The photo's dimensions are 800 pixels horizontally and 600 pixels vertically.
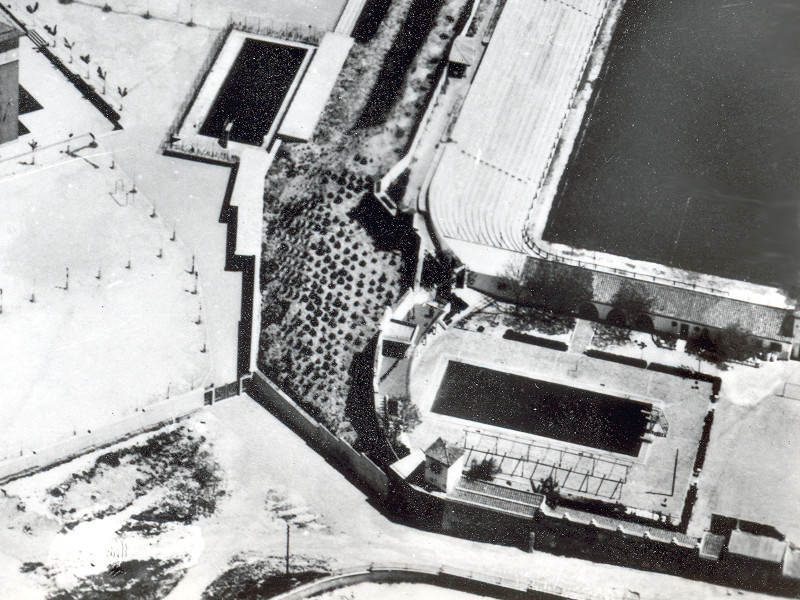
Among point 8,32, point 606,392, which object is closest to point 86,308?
point 8,32

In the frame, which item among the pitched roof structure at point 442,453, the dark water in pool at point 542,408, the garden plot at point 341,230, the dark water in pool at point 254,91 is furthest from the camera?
the dark water in pool at point 254,91

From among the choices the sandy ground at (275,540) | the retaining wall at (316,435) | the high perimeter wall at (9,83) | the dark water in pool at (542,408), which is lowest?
the sandy ground at (275,540)

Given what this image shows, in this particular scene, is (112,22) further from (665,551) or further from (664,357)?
(665,551)

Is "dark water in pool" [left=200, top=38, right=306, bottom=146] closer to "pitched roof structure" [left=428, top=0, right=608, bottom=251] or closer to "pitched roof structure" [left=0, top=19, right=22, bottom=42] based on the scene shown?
"pitched roof structure" [left=428, top=0, right=608, bottom=251]

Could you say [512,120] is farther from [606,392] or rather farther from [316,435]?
[316,435]

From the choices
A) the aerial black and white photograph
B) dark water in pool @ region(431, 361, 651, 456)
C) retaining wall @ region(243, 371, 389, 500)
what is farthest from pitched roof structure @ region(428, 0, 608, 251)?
retaining wall @ region(243, 371, 389, 500)

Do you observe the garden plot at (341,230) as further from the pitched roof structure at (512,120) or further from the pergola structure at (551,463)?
the pergola structure at (551,463)

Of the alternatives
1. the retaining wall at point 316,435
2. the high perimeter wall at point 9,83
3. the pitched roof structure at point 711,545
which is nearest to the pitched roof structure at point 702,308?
the pitched roof structure at point 711,545

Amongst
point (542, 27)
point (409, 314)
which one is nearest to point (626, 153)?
point (542, 27)
